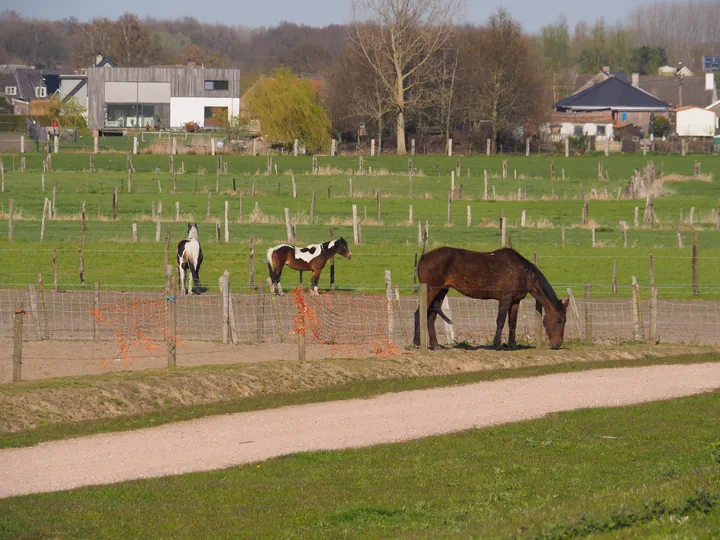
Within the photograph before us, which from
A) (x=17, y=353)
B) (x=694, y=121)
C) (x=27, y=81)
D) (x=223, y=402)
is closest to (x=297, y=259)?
(x=17, y=353)

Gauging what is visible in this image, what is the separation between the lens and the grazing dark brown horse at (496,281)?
22.8 metres

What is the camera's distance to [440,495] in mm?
11594

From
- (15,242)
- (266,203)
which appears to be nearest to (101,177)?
(266,203)

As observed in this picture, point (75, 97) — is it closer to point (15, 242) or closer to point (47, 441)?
point (15, 242)

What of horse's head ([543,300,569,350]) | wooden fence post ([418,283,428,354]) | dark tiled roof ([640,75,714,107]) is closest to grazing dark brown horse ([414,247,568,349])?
horse's head ([543,300,569,350])

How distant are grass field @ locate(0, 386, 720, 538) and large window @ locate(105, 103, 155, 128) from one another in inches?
3779

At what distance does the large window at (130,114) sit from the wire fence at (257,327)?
79.9 meters

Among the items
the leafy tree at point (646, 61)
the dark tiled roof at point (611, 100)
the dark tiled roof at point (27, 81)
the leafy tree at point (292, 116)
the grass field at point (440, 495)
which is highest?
the leafy tree at point (646, 61)

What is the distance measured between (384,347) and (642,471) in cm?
1095

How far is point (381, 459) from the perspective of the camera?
43.6 feet

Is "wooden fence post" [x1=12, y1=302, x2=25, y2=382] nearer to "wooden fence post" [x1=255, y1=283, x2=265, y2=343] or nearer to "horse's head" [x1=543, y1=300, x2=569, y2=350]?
"wooden fence post" [x1=255, y1=283, x2=265, y2=343]

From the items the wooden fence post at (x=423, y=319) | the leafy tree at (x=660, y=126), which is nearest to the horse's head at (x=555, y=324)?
the wooden fence post at (x=423, y=319)

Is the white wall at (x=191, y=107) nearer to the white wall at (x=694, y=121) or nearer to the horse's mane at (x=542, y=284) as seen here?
the white wall at (x=694, y=121)

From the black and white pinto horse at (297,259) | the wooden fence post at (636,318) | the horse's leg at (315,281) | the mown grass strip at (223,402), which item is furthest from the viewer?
the black and white pinto horse at (297,259)
